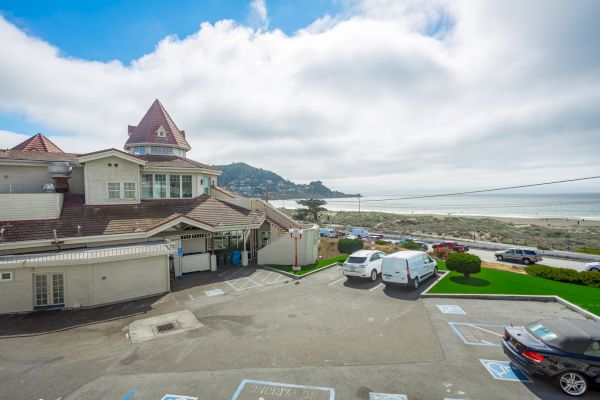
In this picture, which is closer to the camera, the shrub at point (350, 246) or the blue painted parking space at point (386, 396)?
the blue painted parking space at point (386, 396)

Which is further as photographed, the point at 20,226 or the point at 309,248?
the point at 309,248

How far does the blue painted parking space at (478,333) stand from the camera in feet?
33.6

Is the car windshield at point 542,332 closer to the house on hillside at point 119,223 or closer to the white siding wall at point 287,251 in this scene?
the white siding wall at point 287,251

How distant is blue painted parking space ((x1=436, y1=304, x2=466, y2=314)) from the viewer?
13.2 meters

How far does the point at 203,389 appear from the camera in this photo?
7785 mm

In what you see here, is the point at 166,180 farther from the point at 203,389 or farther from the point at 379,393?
the point at 379,393

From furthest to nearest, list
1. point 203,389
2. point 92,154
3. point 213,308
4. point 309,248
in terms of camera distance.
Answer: point 309,248 → point 92,154 → point 213,308 → point 203,389

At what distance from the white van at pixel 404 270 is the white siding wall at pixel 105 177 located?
1841 centimetres

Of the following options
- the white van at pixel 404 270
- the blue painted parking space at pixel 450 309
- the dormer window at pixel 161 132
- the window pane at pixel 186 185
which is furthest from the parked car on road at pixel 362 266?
the dormer window at pixel 161 132

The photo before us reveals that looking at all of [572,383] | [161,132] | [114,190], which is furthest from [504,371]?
[161,132]

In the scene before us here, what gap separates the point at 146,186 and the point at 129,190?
61.8 inches

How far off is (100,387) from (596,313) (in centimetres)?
1832

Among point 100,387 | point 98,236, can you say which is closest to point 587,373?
point 100,387

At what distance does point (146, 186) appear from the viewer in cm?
2341
